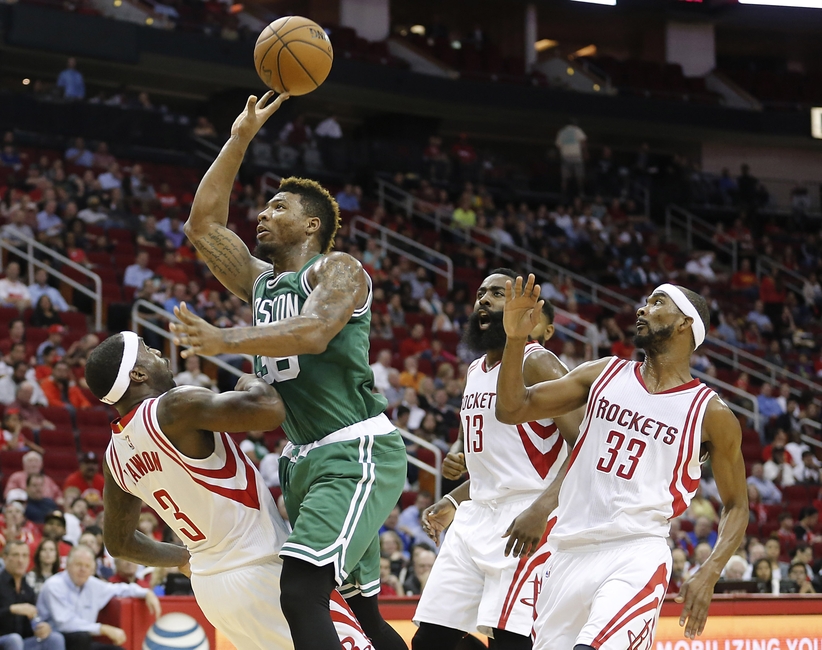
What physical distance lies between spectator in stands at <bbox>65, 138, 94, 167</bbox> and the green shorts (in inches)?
558

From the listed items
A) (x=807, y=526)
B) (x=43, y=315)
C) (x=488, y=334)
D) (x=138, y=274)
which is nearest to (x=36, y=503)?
(x=43, y=315)

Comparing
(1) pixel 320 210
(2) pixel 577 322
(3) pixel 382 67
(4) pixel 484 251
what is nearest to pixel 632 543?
(1) pixel 320 210

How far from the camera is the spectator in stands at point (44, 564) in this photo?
8812 millimetres

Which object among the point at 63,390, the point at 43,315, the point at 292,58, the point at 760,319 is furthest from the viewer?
the point at 760,319

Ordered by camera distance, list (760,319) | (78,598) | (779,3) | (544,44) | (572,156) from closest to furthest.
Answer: (78,598), (760,319), (779,3), (572,156), (544,44)

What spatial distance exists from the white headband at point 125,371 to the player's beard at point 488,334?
1.85 metres

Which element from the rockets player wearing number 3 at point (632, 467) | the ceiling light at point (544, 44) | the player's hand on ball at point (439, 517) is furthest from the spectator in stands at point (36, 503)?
the ceiling light at point (544, 44)

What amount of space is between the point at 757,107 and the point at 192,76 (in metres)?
12.8

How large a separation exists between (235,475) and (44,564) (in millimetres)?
4719

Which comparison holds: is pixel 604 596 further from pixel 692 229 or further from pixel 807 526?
pixel 692 229

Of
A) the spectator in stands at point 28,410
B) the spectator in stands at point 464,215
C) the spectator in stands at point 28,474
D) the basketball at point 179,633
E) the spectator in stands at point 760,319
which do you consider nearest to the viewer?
the basketball at point 179,633

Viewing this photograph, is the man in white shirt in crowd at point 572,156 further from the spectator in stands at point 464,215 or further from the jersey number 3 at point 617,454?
the jersey number 3 at point 617,454

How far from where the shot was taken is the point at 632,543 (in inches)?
192

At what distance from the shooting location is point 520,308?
15.7ft
